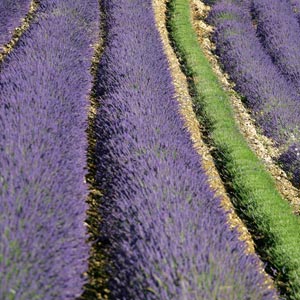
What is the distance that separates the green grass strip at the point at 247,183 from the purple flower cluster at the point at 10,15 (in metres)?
3.55

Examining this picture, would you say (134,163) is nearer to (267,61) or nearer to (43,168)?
(43,168)

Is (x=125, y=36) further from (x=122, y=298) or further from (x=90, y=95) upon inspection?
(x=122, y=298)

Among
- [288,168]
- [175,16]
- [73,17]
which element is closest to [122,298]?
[288,168]

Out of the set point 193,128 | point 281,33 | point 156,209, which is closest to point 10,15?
point 193,128

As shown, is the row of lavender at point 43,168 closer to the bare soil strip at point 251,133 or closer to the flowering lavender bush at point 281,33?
the bare soil strip at point 251,133

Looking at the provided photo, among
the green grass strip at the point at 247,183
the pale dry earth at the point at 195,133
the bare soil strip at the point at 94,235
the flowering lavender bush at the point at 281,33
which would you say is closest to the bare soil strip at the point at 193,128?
the pale dry earth at the point at 195,133

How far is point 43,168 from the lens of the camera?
5.32m

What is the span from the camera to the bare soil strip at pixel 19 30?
31.9ft

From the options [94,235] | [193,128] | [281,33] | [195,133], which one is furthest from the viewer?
[281,33]

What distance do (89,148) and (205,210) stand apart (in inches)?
93.1

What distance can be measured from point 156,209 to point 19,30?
7.00 metres

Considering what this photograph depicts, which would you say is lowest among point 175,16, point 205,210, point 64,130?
point 175,16

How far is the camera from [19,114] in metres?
6.27

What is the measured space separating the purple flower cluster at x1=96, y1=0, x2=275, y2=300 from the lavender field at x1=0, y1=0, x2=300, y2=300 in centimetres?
2
